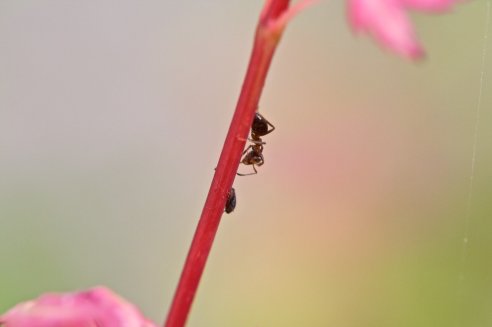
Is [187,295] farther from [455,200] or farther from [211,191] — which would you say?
[455,200]

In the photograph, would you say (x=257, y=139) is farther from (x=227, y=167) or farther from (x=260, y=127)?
(x=227, y=167)

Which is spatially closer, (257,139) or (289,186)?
(257,139)

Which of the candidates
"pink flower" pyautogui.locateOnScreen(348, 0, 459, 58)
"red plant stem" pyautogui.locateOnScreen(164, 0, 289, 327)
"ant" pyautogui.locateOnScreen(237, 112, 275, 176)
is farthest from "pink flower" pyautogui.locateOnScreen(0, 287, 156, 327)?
"ant" pyautogui.locateOnScreen(237, 112, 275, 176)

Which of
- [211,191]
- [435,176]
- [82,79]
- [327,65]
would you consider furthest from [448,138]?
[211,191]

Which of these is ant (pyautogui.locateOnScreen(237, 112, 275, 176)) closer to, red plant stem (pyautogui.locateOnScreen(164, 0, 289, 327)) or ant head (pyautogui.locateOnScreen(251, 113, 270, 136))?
ant head (pyautogui.locateOnScreen(251, 113, 270, 136))

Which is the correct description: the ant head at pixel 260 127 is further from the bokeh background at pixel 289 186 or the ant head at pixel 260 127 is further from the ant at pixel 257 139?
the bokeh background at pixel 289 186

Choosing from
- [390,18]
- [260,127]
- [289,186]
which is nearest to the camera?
[390,18]

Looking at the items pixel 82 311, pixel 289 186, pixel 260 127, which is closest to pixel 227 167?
pixel 82 311
